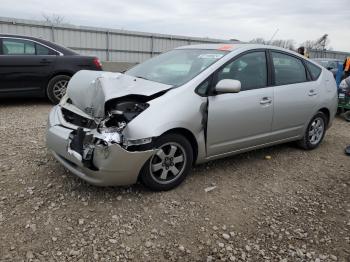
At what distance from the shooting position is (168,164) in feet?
12.0

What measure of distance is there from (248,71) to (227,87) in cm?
71

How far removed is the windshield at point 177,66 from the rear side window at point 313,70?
175 cm

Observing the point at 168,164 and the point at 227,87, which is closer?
the point at 168,164

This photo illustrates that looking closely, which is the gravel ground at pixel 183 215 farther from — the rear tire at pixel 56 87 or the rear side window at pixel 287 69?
the rear tire at pixel 56 87

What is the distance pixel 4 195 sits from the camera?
3.50 meters

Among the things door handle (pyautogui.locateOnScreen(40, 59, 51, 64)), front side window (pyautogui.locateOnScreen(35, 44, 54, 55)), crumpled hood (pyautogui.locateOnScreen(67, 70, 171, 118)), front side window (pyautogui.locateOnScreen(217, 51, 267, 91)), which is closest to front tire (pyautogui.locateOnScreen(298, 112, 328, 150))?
front side window (pyautogui.locateOnScreen(217, 51, 267, 91))

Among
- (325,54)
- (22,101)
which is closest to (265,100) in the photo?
(22,101)

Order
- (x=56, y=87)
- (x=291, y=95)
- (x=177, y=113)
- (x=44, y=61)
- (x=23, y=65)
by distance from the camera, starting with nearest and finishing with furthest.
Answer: (x=177, y=113)
(x=291, y=95)
(x=23, y=65)
(x=44, y=61)
(x=56, y=87)

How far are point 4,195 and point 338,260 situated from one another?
10.2 ft

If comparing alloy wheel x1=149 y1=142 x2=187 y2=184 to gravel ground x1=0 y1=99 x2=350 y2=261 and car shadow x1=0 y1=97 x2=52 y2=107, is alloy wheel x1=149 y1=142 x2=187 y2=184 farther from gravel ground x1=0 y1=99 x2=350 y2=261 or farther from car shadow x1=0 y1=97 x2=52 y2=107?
car shadow x1=0 y1=97 x2=52 y2=107

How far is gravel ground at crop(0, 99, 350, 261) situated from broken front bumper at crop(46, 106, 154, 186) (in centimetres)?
27

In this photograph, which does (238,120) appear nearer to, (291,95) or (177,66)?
(177,66)

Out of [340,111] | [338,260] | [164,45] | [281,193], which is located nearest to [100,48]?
[164,45]

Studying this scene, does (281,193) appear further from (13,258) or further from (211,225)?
(13,258)
